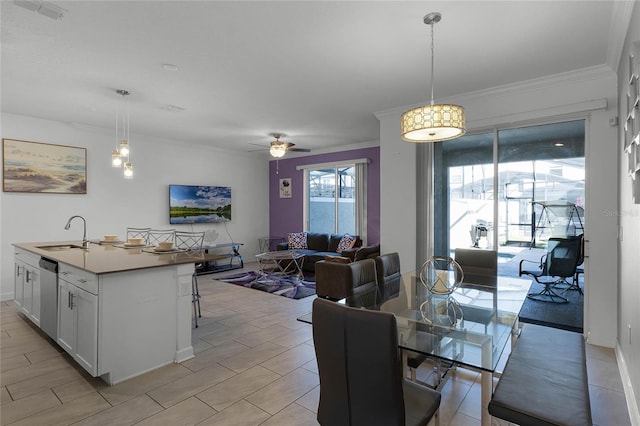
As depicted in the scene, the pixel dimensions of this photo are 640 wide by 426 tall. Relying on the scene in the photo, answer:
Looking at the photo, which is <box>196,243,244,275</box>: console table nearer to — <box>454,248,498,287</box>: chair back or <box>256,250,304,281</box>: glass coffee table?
<box>256,250,304,281</box>: glass coffee table

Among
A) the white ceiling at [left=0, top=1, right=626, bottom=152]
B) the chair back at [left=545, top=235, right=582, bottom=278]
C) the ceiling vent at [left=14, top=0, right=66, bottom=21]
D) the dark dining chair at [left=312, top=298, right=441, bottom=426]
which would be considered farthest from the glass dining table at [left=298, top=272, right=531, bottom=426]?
the ceiling vent at [left=14, top=0, right=66, bottom=21]

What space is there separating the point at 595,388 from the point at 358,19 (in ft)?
11.0

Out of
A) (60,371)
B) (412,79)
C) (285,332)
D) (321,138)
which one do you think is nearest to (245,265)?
(321,138)

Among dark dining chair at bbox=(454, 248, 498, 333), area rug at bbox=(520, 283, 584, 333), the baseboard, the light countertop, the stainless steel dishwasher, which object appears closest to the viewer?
the baseboard

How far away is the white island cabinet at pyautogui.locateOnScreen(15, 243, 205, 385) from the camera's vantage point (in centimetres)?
253

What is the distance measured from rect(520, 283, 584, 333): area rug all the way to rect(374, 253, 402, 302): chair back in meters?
1.91

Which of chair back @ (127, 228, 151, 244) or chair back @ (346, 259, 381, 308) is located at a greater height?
chair back @ (127, 228, 151, 244)

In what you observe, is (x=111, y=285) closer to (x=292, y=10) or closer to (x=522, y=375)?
(x=292, y=10)

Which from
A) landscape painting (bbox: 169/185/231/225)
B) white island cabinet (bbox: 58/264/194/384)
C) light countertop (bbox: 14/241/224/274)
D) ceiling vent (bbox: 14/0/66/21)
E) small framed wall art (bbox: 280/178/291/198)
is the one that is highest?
ceiling vent (bbox: 14/0/66/21)

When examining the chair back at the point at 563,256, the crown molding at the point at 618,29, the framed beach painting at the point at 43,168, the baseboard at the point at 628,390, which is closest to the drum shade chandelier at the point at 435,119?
the crown molding at the point at 618,29

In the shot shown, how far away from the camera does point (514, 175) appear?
13.1ft

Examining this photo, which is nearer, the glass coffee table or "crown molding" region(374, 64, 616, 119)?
"crown molding" region(374, 64, 616, 119)

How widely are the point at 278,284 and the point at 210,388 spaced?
3.42 m

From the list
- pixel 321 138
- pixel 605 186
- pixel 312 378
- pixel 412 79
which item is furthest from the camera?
pixel 321 138
